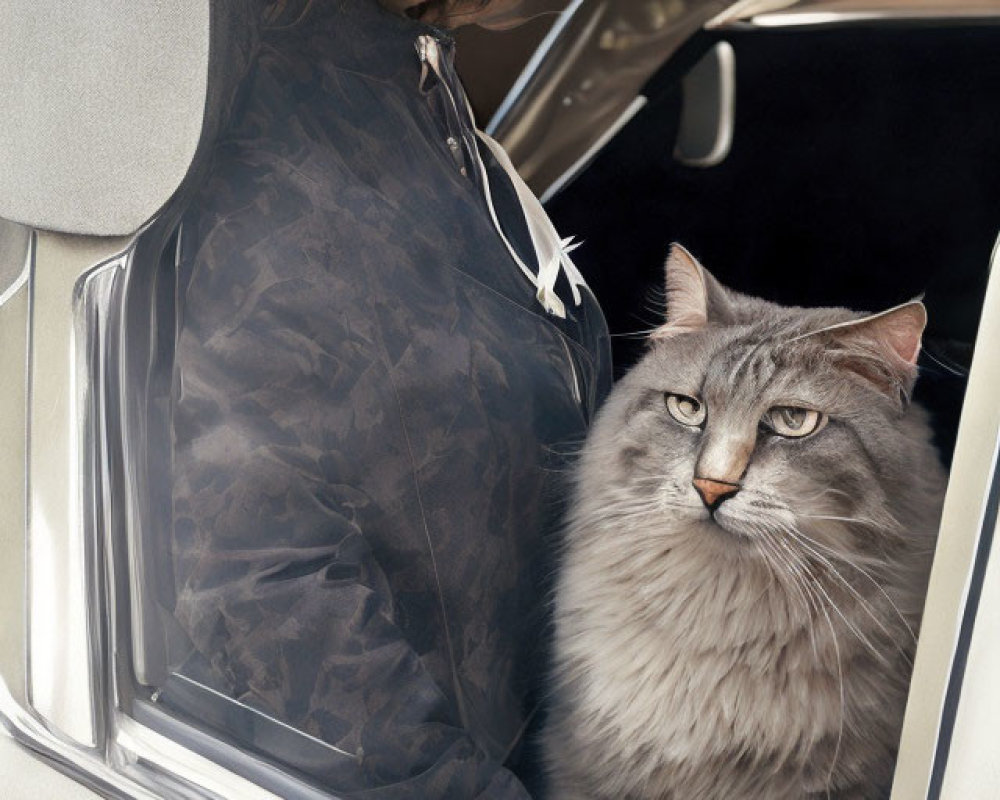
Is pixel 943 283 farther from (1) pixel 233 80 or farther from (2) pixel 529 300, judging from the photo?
(1) pixel 233 80

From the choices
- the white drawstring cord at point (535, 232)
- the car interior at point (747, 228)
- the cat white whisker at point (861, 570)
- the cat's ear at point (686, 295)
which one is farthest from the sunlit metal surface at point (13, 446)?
the cat white whisker at point (861, 570)

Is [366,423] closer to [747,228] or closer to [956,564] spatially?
[747,228]


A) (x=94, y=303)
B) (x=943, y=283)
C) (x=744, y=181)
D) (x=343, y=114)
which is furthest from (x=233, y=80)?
(x=943, y=283)

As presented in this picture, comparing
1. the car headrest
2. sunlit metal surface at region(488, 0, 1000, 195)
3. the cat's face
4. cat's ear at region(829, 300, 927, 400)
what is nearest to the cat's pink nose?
the cat's face

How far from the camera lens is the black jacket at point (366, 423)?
0.79m

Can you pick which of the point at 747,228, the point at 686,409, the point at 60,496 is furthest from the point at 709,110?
the point at 60,496

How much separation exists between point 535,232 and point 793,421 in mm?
364

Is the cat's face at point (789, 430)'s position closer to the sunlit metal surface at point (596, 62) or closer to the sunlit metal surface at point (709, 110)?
the sunlit metal surface at point (709, 110)

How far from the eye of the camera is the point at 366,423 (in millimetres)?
850

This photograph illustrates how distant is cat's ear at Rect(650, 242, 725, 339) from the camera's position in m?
0.84

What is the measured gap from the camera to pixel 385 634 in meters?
0.80

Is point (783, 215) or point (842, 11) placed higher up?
point (842, 11)

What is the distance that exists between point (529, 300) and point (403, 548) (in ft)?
0.96

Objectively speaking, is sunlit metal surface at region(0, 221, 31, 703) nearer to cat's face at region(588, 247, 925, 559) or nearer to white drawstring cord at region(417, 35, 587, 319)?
white drawstring cord at region(417, 35, 587, 319)
